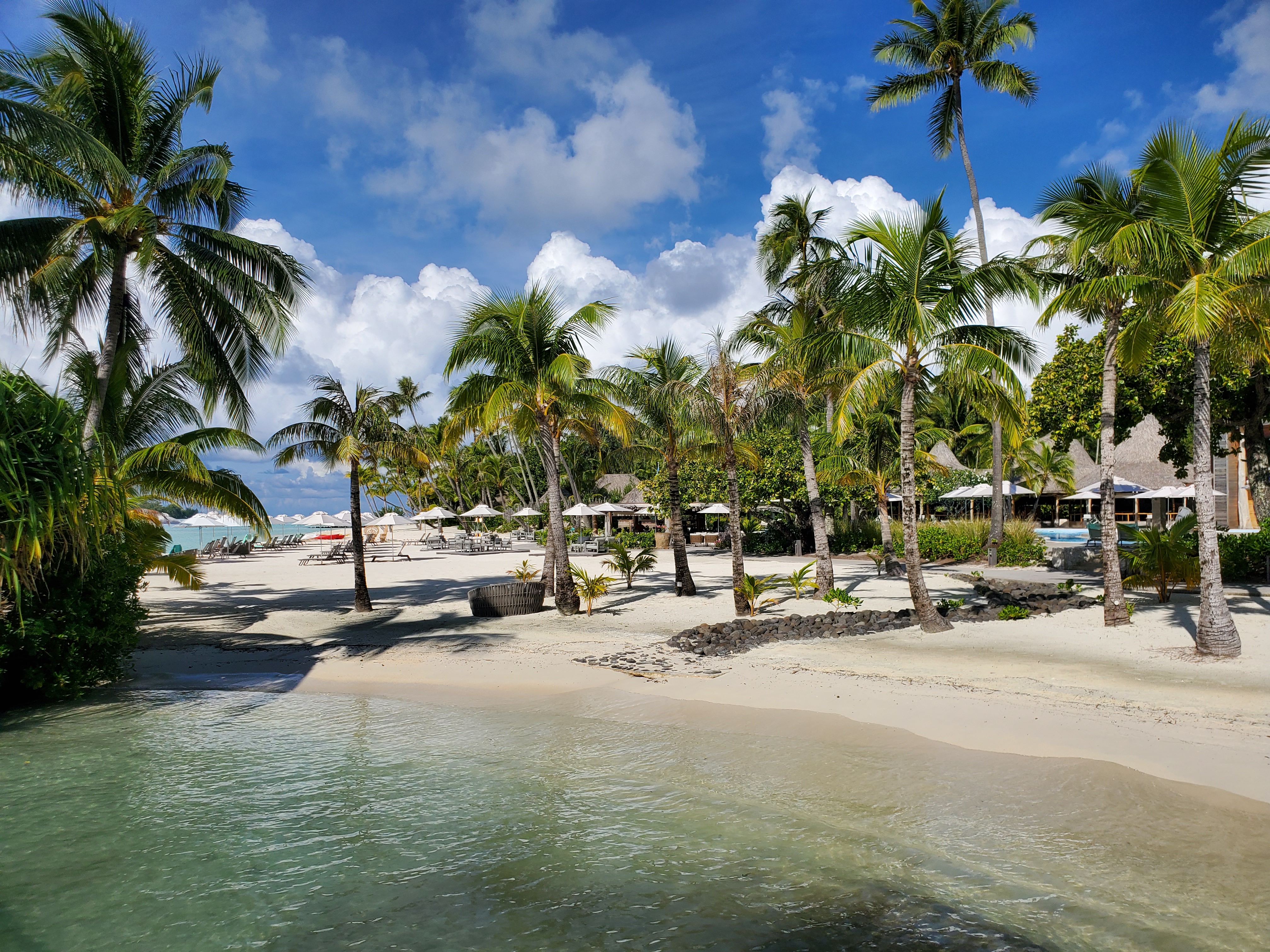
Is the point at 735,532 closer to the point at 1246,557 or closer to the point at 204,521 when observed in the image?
the point at 1246,557

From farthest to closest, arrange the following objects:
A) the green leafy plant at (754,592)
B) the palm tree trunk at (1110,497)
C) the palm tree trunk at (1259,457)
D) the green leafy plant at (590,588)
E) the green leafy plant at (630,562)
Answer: the green leafy plant at (630,562)
the palm tree trunk at (1259,457)
the green leafy plant at (590,588)
the green leafy plant at (754,592)
the palm tree trunk at (1110,497)

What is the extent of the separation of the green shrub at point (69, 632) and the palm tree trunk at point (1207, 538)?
13.6 metres

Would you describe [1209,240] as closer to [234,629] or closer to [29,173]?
[29,173]

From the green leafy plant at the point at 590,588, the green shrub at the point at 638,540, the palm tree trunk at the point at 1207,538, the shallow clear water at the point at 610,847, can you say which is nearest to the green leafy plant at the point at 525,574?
the green leafy plant at the point at 590,588

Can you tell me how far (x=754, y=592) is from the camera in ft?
46.3

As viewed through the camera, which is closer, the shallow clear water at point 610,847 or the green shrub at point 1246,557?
the shallow clear water at point 610,847

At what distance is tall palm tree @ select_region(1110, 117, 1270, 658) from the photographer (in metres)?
8.69

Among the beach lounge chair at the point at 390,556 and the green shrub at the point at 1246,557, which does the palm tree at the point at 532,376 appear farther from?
the beach lounge chair at the point at 390,556

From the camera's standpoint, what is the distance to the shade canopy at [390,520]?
3744 centimetres

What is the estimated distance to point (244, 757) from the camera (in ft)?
24.8

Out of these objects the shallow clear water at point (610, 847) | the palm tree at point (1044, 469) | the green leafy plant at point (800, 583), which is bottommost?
the shallow clear water at point (610, 847)

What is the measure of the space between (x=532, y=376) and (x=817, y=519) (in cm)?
695

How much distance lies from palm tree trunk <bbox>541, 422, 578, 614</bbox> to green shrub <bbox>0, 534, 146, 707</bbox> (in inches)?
291

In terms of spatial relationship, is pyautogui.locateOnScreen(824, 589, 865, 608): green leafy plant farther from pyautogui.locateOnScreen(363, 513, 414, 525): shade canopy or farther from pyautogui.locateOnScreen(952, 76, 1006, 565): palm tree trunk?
pyautogui.locateOnScreen(363, 513, 414, 525): shade canopy
